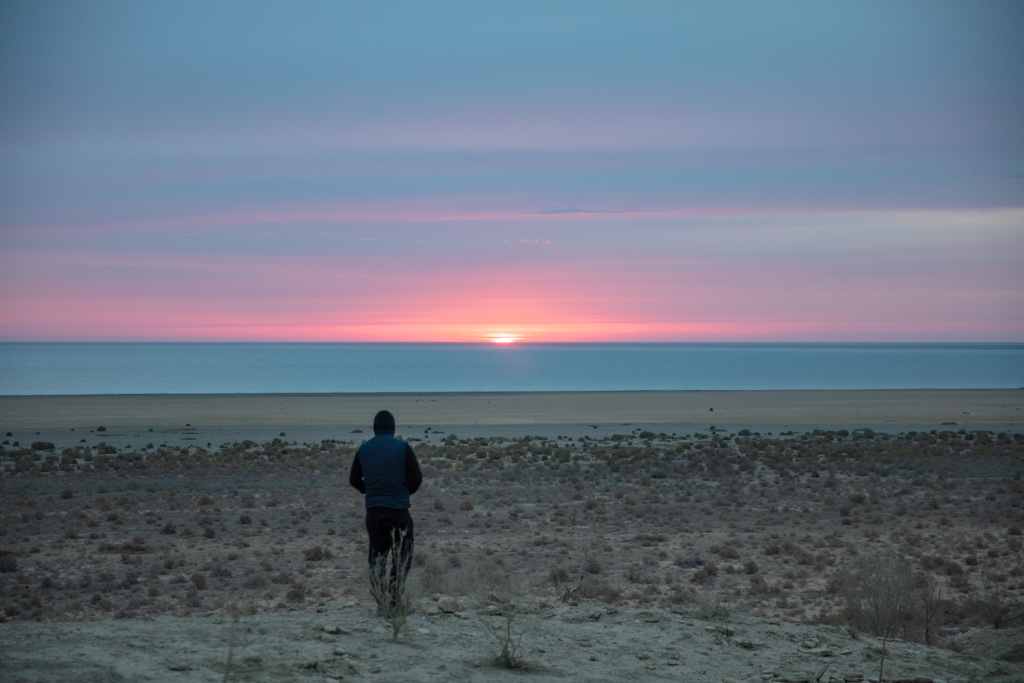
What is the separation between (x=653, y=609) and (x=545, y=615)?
130 centimetres

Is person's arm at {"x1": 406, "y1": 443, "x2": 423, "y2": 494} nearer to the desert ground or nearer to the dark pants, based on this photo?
the dark pants

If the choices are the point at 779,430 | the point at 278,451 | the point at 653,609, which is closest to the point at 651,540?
the point at 653,609

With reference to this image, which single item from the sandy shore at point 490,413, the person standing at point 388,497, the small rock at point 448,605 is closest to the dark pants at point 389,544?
the person standing at point 388,497

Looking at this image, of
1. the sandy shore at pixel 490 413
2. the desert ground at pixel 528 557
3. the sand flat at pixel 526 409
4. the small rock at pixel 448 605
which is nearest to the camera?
the desert ground at pixel 528 557

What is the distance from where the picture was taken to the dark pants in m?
6.98

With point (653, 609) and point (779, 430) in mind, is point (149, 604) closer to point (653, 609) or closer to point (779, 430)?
point (653, 609)

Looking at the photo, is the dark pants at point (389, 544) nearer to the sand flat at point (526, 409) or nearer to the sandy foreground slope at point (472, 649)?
the sandy foreground slope at point (472, 649)

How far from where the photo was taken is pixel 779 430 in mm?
45156

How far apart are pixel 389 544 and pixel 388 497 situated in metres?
0.49

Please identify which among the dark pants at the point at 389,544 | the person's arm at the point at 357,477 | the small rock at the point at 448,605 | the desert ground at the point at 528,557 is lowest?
the desert ground at the point at 528,557

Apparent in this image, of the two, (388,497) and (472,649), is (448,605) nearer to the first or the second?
(472,649)

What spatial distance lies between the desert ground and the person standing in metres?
0.49

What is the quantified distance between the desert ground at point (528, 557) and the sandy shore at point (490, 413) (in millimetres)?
3689

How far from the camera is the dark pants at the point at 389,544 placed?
6.98 m
